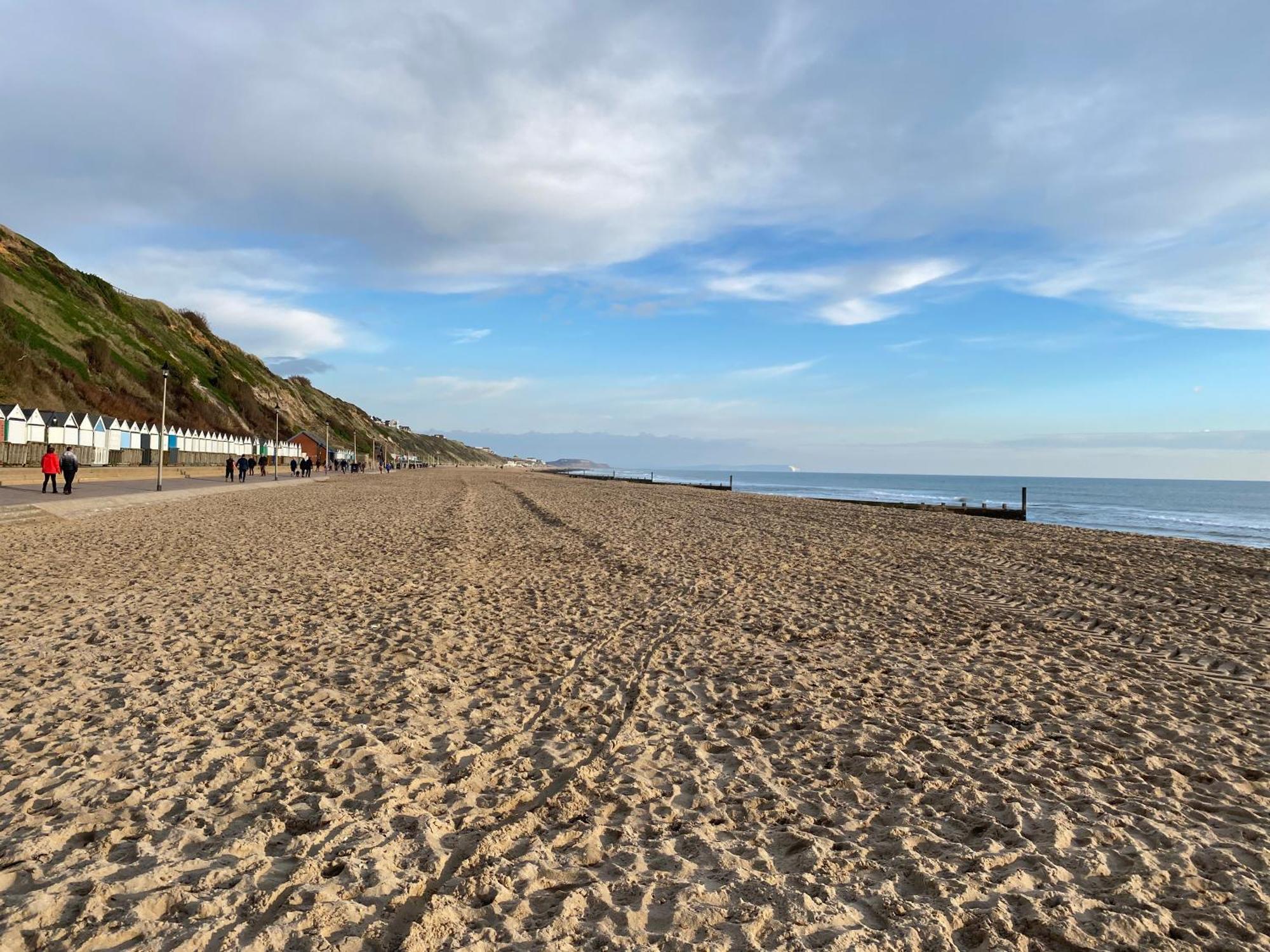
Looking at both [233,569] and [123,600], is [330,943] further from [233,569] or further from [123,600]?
[233,569]

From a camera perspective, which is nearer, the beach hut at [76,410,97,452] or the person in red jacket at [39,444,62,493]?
the person in red jacket at [39,444,62,493]

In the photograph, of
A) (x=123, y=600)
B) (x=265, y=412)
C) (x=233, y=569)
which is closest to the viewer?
(x=123, y=600)

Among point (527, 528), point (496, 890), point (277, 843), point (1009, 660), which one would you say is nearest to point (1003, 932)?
point (496, 890)

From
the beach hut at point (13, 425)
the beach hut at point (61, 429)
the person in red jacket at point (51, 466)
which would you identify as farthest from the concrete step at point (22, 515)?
the beach hut at point (61, 429)

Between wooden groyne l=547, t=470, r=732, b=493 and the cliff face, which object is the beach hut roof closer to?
the cliff face

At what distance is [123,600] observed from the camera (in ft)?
29.9

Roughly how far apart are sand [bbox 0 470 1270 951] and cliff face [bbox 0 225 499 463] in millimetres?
63817

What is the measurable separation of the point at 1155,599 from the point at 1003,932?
33.1ft

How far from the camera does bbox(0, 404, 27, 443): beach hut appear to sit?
34688mm

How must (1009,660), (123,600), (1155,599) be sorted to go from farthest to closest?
(1155,599)
(123,600)
(1009,660)

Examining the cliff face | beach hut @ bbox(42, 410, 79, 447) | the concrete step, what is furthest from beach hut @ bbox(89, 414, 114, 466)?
the concrete step

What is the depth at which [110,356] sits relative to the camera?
72875 millimetres

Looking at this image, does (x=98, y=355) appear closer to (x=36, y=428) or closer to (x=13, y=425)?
(x=36, y=428)

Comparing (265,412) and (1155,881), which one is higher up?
(265,412)
